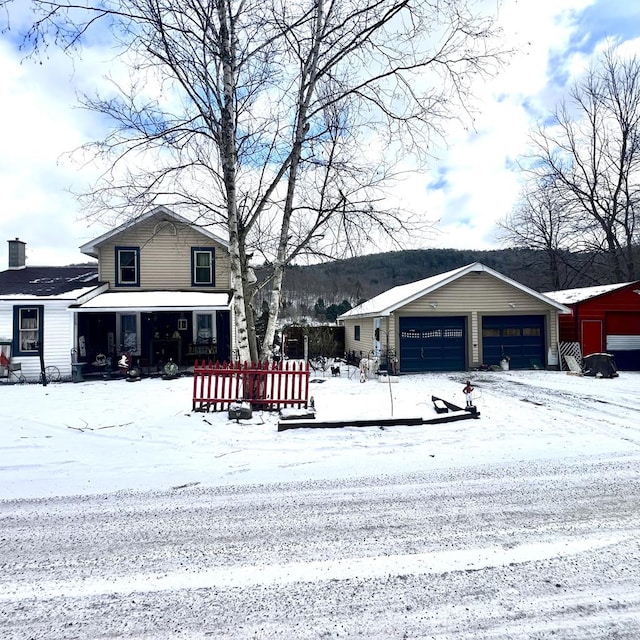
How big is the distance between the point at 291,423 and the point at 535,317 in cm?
1340

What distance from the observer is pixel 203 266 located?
53.6 feet

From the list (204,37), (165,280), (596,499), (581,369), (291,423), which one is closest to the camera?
(596,499)

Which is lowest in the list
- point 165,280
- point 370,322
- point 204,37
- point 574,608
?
point 574,608

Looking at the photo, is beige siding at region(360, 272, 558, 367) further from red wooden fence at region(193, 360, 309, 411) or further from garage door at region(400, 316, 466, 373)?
red wooden fence at region(193, 360, 309, 411)

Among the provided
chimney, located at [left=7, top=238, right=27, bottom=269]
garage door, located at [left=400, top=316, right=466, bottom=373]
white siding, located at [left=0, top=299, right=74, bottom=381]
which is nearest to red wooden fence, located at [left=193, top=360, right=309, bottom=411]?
garage door, located at [left=400, top=316, right=466, bottom=373]

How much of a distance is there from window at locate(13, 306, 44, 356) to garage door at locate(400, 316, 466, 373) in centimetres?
1327

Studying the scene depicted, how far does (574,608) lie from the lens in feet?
8.16

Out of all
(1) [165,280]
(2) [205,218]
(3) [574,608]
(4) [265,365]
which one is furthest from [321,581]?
(1) [165,280]

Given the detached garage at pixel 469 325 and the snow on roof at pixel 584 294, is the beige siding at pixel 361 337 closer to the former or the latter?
the detached garage at pixel 469 325

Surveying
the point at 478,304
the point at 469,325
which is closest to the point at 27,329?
the point at 469,325

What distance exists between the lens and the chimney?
17.5 meters

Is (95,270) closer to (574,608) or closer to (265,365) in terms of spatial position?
(265,365)

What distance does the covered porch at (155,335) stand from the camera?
1496 centimetres

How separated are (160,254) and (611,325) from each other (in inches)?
749
